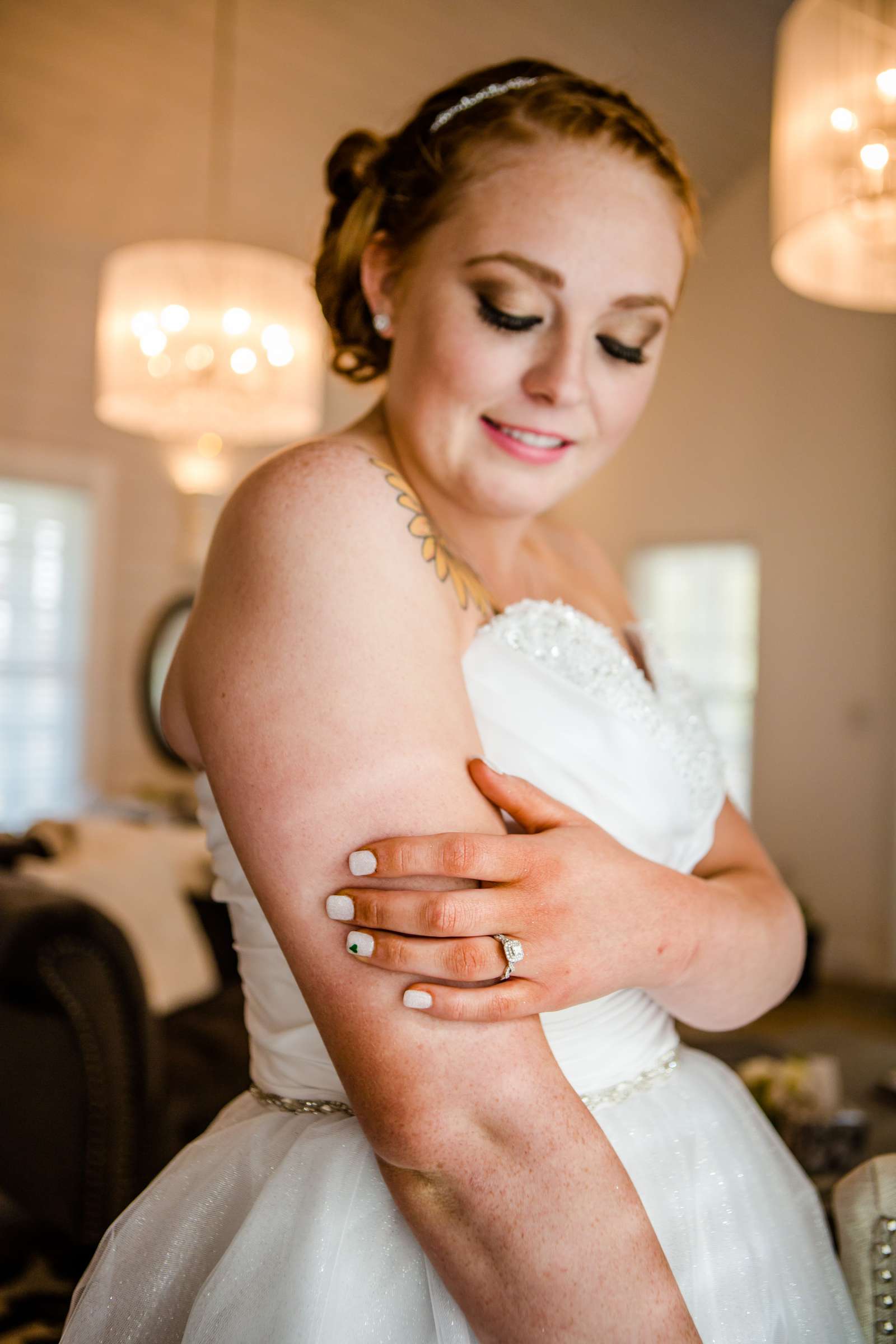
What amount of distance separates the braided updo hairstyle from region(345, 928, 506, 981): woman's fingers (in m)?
0.63

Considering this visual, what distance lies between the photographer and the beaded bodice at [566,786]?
0.87 metres

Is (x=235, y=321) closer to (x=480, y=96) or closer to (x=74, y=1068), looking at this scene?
(x=74, y=1068)

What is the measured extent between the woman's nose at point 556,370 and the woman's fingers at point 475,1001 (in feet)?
1.56

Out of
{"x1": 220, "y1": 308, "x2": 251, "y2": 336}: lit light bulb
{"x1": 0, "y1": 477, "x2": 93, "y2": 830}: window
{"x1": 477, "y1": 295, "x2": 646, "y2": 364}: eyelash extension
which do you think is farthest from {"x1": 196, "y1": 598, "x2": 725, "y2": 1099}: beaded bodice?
{"x1": 0, "y1": 477, "x2": 93, "y2": 830}: window

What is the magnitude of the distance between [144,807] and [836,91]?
4.19m

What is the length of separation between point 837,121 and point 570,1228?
2.18 m

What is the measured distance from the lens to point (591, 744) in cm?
93

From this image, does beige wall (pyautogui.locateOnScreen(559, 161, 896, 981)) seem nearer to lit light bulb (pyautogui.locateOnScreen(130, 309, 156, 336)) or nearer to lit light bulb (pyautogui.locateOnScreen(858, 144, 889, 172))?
lit light bulb (pyautogui.locateOnScreen(130, 309, 156, 336))

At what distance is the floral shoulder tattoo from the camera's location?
2.66ft

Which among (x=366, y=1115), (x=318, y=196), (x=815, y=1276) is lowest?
(x=815, y=1276)

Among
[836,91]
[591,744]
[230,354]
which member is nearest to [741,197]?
[230,354]

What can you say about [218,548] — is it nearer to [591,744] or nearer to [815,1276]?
[591,744]

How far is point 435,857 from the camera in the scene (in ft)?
2.18

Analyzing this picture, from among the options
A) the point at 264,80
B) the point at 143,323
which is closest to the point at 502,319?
the point at 143,323
